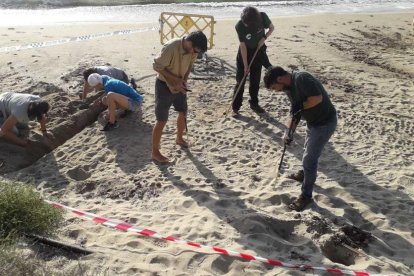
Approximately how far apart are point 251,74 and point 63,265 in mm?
4084

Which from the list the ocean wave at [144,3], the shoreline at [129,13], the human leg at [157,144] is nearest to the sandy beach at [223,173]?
the human leg at [157,144]

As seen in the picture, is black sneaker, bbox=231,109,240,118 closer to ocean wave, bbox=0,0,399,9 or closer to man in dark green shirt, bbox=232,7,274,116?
man in dark green shirt, bbox=232,7,274,116

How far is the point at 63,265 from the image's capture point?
387 cm

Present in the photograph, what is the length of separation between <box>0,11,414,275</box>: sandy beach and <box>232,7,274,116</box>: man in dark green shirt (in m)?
0.34

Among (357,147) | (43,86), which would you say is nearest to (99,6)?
(43,86)

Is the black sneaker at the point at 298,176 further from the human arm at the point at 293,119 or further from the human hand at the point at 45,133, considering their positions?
the human hand at the point at 45,133

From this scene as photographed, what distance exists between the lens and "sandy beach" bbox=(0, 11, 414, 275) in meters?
4.18

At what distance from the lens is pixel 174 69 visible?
17.3 ft

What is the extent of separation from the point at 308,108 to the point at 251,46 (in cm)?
251

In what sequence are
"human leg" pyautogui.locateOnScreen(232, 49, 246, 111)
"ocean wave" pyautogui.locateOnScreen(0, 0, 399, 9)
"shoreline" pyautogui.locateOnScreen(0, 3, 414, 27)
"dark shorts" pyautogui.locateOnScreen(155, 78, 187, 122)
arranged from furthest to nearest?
"ocean wave" pyautogui.locateOnScreen(0, 0, 399, 9) → "shoreline" pyautogui.locateOnScreen(0, 3, 414, 27) → "human leg" pyautogui.locateOnScreen(232, 49, 246, 111) → "dark shorts" pyautogui.locateOnScreen(155, 78, 187, 122)

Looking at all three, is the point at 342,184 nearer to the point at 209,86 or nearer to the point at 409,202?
the point at 409,202

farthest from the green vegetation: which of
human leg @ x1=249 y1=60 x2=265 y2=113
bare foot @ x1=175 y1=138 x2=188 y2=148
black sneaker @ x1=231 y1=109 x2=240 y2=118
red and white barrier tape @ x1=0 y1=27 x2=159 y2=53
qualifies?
red and white barrier tape @ x1=0 y1=27 x2=159 y2=53

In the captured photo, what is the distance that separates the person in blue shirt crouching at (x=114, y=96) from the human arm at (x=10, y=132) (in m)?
1.08

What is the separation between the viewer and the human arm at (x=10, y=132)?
6.05m
